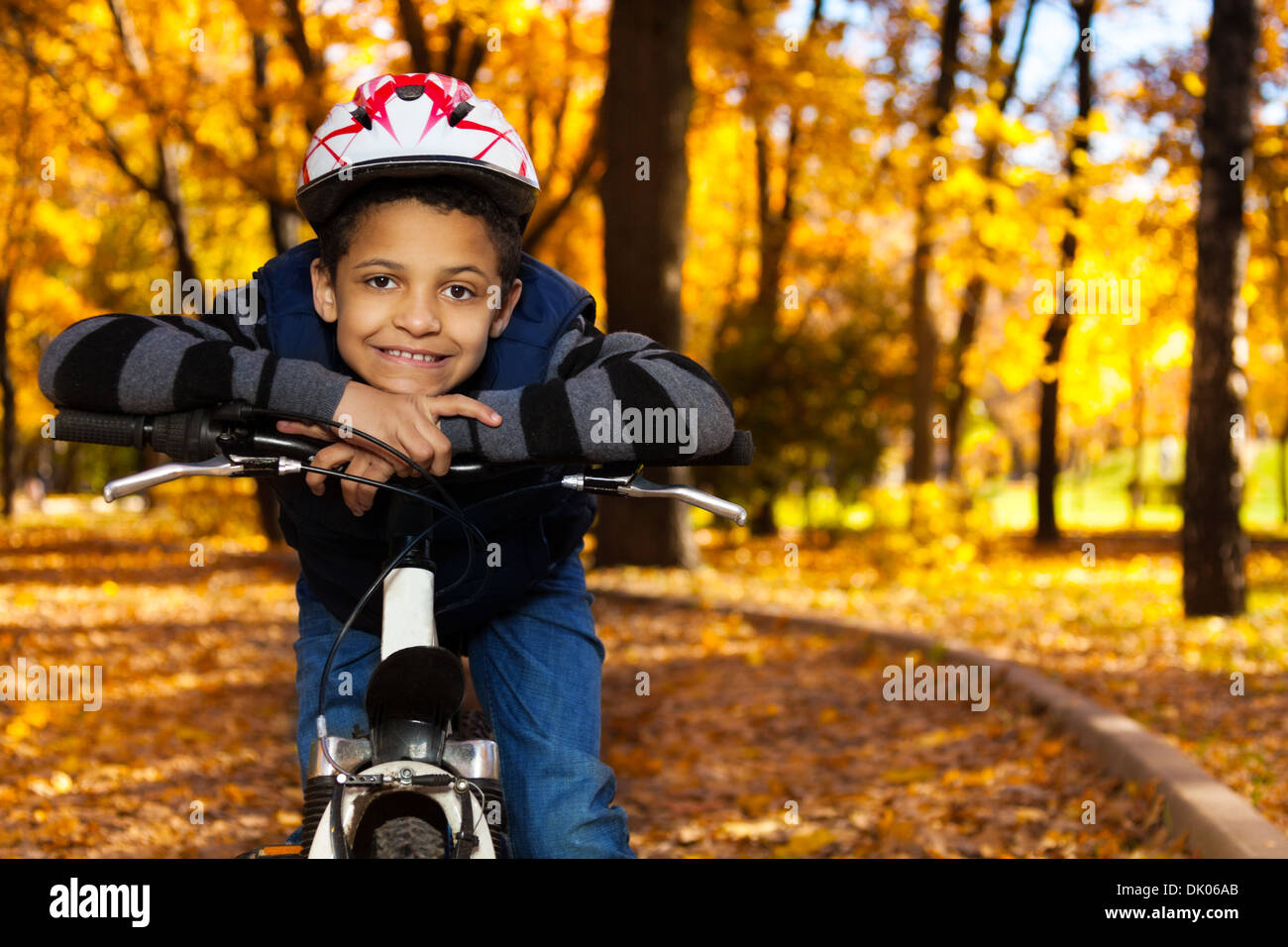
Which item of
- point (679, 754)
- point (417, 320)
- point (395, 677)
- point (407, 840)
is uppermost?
point (417, 320)

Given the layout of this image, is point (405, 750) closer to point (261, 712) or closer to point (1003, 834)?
point (1003, 834)

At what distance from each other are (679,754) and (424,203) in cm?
448

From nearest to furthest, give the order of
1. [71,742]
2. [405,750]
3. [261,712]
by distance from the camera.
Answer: [405,750] < [71,742] < [261,712]

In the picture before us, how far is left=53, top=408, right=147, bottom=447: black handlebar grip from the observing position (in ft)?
7.21

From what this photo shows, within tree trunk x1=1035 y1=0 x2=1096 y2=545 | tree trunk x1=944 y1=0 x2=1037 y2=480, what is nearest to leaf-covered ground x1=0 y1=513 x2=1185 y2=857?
tree trunk x1=944 y1=0 x2=1037 y2=480

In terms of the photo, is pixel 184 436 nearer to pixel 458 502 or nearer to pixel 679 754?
pixel 458 502

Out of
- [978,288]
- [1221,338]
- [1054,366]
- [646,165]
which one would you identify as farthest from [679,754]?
[978,288]

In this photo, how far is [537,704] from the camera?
2.64m

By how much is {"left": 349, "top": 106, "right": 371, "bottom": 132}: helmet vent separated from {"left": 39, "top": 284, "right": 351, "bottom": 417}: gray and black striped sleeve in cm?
46
